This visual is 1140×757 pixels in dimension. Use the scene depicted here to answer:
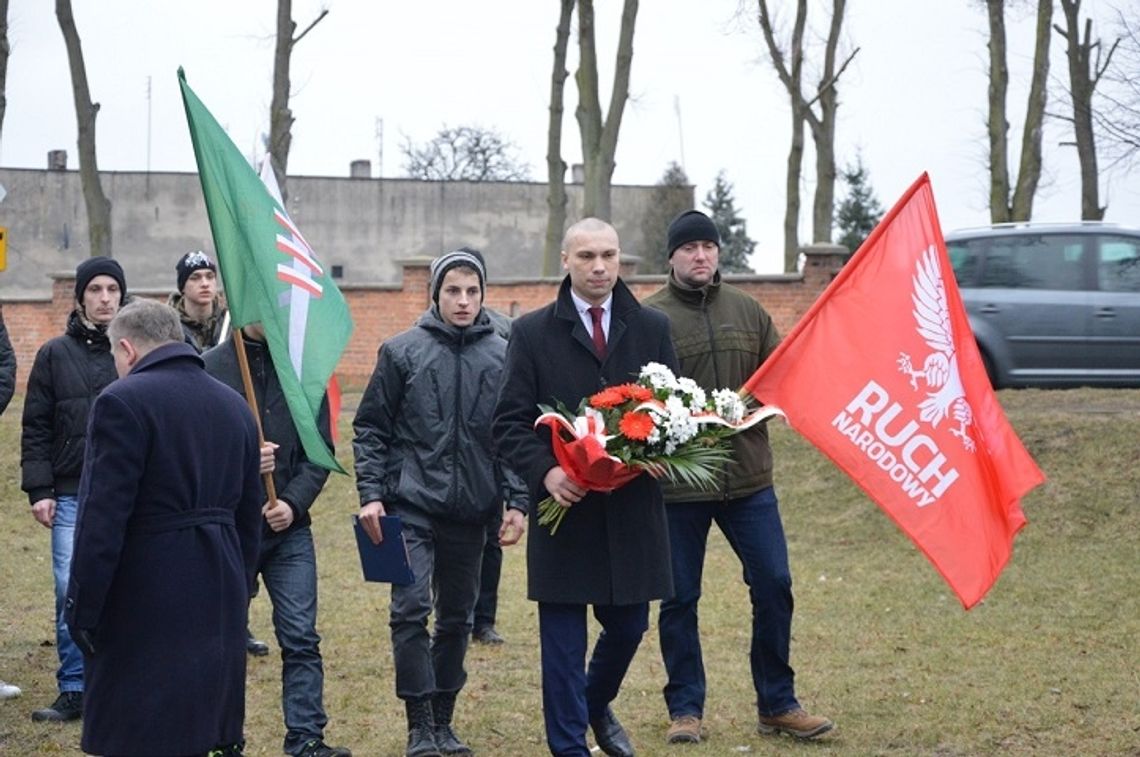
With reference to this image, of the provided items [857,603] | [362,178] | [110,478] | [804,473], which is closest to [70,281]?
Result: [804,473]

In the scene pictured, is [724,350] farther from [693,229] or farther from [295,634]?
[295,634]

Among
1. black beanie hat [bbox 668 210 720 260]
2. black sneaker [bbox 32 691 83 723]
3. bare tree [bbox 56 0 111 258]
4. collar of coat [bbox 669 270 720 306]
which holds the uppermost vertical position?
bare tree [bbox 56 0 111 258]

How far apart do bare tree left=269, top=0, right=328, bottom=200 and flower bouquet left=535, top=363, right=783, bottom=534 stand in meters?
22.2

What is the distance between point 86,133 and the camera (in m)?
30.5

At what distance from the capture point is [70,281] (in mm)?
30375

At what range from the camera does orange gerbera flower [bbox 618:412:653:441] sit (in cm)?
622

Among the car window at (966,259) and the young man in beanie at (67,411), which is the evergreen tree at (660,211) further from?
the young man in beanie at (67,411)

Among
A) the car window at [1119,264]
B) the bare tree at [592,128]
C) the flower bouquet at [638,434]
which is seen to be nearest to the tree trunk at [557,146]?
the bare tree at [592,128]

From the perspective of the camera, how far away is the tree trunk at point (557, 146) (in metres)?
30.8

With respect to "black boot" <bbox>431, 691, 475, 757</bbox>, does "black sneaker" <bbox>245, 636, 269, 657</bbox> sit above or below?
below

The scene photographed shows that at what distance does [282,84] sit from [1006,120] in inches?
451

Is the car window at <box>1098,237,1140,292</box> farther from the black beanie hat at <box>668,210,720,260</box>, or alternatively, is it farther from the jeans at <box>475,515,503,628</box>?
the black beanie hat at <box>668,210,720,260</box>

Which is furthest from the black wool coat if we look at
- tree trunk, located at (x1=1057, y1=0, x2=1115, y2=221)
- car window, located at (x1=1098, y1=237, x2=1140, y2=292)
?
tree trunk, located at (x1=1057, y1=0, x2=1115, y2=221)

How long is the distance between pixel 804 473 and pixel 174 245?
44.7m
